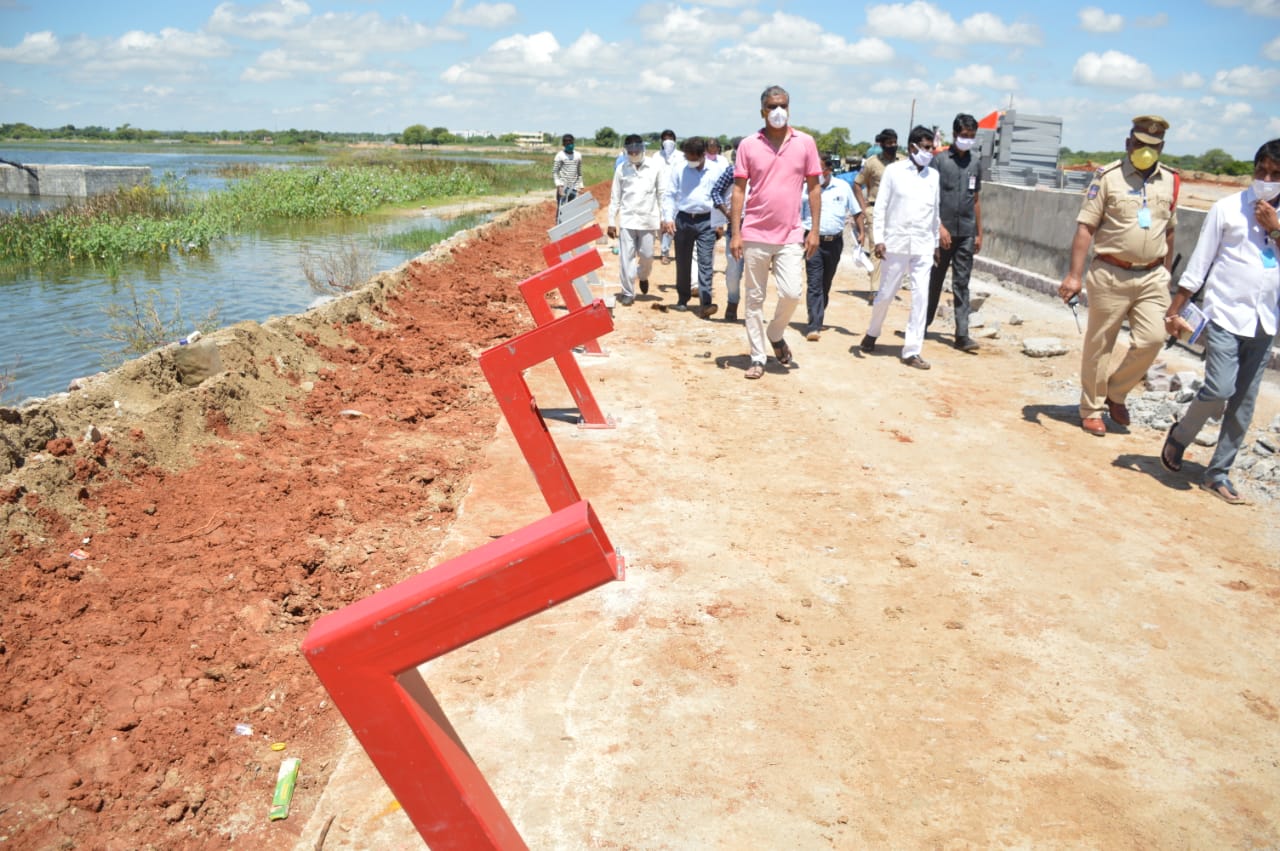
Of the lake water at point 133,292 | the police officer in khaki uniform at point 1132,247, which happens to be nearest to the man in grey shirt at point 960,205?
the police officer in khaki uniform at point 1132,247

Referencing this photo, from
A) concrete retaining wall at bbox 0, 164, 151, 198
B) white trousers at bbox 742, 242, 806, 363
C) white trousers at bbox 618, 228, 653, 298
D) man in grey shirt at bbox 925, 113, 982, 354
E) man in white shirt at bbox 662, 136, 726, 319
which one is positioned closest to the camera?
white trousers at bbox 742, 242, 806, 363

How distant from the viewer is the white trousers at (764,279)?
7906 millimetres

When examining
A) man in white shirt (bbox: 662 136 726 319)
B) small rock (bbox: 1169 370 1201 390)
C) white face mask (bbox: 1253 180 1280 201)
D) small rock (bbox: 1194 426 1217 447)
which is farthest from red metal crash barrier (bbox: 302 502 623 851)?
man in white shirt (bbox: 662 136 726 319)

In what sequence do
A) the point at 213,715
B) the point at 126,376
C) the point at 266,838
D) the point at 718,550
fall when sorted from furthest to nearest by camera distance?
1. the point at 126,376
2. the point at 718,550
3. the point at 213,715
4. the point at 266,838

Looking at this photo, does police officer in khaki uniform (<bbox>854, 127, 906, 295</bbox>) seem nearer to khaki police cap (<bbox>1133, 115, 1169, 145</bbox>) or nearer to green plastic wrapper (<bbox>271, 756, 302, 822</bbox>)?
khaki police cap (<bbox>1133, 115, 1169, 145</bbox>)

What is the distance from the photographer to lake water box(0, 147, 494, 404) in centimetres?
1018

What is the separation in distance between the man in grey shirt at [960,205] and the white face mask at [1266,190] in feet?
11.4

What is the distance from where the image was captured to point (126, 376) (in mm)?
6293

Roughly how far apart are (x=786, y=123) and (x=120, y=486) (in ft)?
18.8

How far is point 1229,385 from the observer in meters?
5.43

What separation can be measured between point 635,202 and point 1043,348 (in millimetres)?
4845

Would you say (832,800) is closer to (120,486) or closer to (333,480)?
(333,480)

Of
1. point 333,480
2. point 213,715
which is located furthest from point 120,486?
point 213,715

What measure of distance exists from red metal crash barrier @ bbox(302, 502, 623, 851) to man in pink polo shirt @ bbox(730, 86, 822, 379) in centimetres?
640
